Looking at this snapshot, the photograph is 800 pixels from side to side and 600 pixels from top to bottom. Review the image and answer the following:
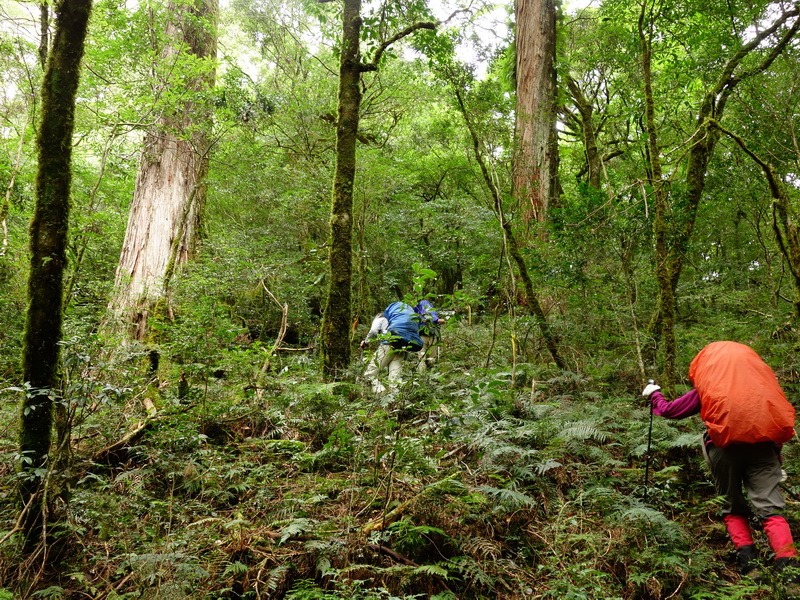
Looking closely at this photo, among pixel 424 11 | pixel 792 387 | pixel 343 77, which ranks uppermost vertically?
pixel 424 11

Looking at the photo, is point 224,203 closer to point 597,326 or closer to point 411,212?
point 411,212

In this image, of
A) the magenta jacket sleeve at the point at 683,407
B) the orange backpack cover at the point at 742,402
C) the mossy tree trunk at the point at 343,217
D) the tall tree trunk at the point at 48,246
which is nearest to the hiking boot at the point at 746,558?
the orange backpack cover at the point at 742,402

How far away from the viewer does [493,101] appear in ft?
29.4

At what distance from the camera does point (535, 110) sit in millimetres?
10070

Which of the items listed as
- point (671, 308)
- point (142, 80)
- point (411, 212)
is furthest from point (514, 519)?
point (411, 212)

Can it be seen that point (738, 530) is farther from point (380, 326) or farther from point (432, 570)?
point (380, 326)

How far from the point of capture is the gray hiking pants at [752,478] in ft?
12.0

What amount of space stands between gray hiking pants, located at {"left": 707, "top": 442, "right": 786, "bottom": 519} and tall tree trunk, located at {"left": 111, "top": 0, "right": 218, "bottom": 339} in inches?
315

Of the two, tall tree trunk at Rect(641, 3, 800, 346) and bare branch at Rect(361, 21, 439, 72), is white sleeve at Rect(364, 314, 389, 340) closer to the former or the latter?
bare branch at Rect(361, 21, 439, 72)

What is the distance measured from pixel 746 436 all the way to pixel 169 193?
9.80 metres

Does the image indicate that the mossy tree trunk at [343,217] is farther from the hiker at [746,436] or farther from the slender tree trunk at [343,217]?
the hiker at [746,436]

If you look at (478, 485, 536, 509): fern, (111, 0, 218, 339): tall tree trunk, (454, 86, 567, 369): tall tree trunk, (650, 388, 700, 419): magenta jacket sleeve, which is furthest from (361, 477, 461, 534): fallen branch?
(111, 0, 218, 339): tall tree trunk

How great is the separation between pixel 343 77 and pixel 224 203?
6876 mm

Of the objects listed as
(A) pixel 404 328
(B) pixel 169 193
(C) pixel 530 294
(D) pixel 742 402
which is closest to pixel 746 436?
(D) pixel 742 402
